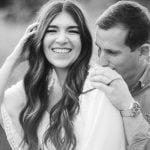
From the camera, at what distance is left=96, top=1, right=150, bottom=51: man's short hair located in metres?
2.43

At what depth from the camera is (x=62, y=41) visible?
7.09ft

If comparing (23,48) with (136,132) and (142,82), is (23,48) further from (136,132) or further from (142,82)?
(136,132)

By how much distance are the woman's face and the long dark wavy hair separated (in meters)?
0.02

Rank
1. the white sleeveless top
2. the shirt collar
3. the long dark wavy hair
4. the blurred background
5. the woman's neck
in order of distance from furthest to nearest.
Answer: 1. the blurred background
2. the shirt collar
3. the woman's neck
4. the long dark wavy hair
5. the white sleeveless top

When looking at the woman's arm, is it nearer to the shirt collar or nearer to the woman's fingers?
the woman's fingers

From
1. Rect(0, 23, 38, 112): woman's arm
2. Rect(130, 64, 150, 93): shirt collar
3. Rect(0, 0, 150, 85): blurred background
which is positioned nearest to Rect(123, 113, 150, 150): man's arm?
Rect(130, 64, 150, 93): shirt collar

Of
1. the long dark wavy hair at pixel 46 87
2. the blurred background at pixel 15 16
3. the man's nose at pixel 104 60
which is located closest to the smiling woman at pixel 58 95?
the long dark wavy hair at pixel 46 87

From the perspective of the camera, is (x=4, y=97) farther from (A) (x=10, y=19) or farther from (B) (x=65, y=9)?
(A) (x=10, y=19)

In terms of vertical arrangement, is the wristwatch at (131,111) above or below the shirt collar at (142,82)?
below

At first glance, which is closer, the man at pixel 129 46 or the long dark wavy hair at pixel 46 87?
the long dark wavy hair at pixel 46 87

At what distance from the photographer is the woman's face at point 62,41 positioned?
2.16m

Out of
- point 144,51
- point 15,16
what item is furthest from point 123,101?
point 15,16

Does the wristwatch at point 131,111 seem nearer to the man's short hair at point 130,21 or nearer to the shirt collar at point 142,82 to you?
the shirt collar at point 142,82

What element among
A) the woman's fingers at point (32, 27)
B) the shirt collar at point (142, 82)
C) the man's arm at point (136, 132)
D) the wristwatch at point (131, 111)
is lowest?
the man's arm at point (136, 132)
